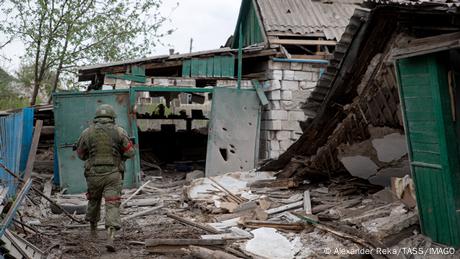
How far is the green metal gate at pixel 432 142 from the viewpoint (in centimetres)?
537

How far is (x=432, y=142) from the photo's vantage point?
18.3 ft

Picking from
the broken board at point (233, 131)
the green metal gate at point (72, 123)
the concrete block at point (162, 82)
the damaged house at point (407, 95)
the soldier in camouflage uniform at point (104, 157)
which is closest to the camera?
the damaged house at point (407, 95)

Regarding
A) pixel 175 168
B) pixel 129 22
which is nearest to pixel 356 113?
pixel 175 168

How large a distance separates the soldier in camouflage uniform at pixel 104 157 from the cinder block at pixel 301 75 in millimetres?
6632

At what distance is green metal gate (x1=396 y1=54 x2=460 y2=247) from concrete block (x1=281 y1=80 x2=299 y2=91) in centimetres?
668

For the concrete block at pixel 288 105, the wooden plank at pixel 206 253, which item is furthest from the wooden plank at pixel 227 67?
the wooden plank at pixel 206 253

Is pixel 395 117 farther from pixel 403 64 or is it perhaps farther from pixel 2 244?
pixel 2 244

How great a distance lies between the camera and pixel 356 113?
7.36m

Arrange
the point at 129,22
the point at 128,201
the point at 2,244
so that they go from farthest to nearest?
the point at 129,22 → the point at 128,201 → the point at 2,244

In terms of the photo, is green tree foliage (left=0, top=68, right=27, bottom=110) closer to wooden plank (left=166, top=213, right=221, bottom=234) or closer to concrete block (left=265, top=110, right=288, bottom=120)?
concrete block (left=265, top=110, right=288, bottom=120)

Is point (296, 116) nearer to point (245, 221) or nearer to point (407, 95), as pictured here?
point (245, 221)

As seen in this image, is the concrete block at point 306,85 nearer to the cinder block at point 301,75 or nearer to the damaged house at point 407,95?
the cinder block at point 301,75

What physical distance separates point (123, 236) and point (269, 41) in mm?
7287

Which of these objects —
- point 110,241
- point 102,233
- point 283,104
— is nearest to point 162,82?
point 283,104
